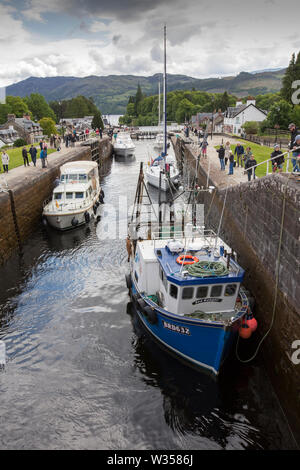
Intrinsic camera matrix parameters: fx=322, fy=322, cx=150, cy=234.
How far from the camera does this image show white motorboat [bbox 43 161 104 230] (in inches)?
953

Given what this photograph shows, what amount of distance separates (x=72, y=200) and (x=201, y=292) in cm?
1732

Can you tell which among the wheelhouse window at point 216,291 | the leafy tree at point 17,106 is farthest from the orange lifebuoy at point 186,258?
the leafy tree at point 17,106

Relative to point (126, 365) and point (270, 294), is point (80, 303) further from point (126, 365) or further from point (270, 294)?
point (270, 294)

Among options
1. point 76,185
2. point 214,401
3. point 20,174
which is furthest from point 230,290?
point 20,174

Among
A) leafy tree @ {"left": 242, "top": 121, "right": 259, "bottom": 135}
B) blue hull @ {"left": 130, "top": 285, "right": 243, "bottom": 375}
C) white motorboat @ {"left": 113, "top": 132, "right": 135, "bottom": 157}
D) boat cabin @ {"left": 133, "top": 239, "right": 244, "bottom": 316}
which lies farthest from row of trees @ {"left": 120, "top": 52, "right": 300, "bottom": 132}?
blue hull @ {"left": 130, "top": 285, "right": 243, "bottom": 375}

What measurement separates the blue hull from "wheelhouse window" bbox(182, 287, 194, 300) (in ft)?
2.37

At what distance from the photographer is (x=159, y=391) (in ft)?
35.6

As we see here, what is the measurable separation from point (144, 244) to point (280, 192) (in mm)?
5813

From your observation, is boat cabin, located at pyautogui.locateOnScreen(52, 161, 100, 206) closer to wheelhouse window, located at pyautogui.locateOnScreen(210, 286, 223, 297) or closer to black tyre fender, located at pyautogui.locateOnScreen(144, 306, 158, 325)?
black tyre fender, located at pyautogui.locateOnScreen(144, 306, 158, 325)

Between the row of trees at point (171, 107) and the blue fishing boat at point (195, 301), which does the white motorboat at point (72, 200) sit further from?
the row of trees at point (171, 107)

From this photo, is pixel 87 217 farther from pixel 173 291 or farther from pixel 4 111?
pixel 4 111

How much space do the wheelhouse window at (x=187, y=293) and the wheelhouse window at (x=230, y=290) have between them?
1.21 m

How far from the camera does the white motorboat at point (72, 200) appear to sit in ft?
79.4

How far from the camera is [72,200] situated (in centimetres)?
2552
